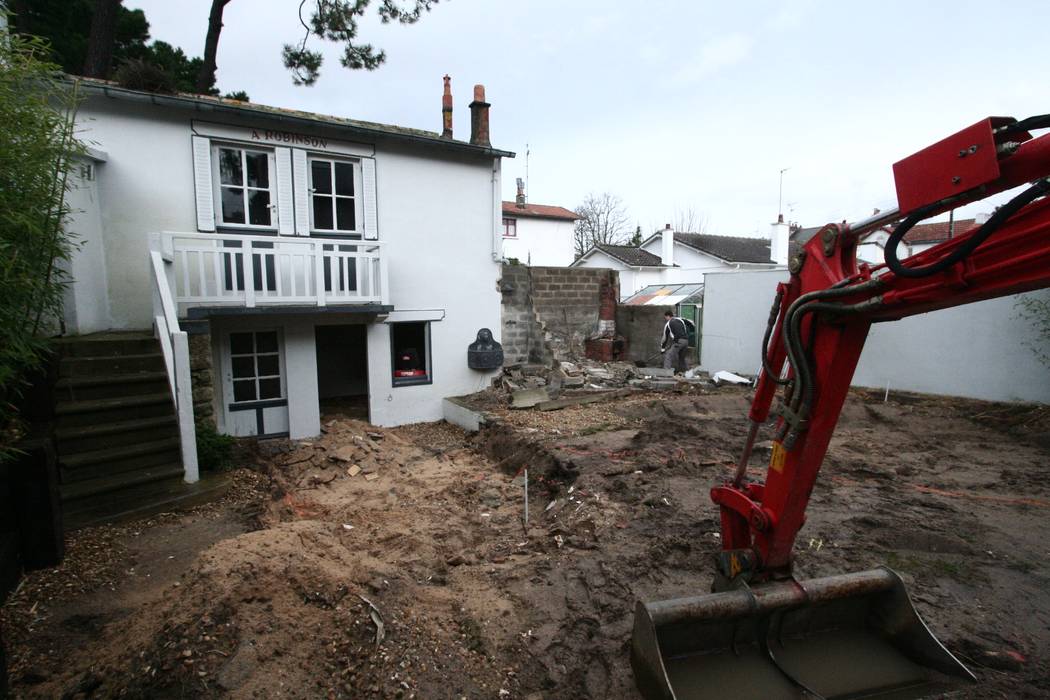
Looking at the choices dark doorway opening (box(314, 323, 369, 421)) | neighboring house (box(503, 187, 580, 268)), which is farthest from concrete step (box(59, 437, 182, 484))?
neighboring house (box(503, 187, 580, 268))

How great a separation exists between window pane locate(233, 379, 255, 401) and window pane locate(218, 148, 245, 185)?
2987 millimetres

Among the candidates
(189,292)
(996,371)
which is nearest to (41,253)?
(189,292)

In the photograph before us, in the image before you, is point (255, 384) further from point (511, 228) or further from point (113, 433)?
point (511, 228)

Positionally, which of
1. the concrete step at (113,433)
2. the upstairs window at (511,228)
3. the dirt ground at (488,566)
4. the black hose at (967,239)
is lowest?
the dirt ground at (488,566)

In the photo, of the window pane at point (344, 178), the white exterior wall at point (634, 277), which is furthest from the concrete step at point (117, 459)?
the white exterior wall at point (634, 277)

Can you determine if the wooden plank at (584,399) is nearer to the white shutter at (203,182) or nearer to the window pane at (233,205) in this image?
the window pane at (233,205)

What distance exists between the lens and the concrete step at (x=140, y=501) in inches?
185

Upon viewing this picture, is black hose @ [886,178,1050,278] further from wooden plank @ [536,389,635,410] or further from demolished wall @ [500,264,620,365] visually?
demolished wall @ [500,264,620,365]

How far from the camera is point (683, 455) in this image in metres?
6.39

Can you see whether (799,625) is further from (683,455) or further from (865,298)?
(683,455)

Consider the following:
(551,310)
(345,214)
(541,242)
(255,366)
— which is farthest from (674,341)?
(541,242)

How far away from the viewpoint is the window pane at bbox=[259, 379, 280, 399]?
823cm

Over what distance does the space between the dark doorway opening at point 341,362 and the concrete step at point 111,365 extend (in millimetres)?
4863

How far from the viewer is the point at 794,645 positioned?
282 cm
